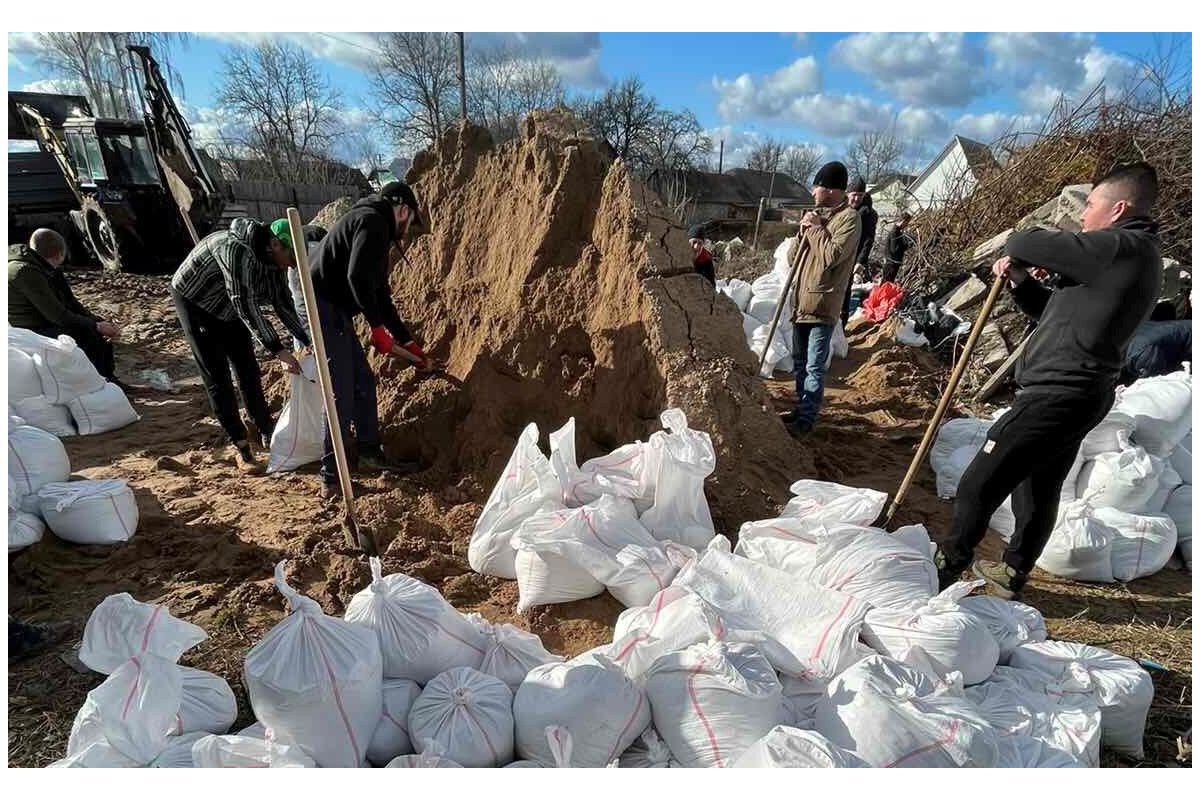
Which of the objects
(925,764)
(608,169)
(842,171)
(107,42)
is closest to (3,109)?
(608,169)

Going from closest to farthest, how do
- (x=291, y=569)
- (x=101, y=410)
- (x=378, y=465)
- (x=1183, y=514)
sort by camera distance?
(x=291, y=569) < (x=1183, y=514) < (x=378, y=465) < (x=101, y=410)

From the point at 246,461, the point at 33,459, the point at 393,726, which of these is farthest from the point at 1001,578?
the point at 33,459

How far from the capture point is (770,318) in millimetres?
6832

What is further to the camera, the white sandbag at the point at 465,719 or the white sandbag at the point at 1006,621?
the white sandbag at the point at 1006,621

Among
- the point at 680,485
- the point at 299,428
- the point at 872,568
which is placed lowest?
the point at 872,568

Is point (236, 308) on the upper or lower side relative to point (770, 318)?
upper

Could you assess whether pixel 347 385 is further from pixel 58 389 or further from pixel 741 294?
pixel 741 294

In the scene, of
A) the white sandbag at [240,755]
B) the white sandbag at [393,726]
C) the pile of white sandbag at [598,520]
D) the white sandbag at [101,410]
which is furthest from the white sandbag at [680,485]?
the white sandbag at [101,410]

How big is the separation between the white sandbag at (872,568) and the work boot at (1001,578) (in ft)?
2.03

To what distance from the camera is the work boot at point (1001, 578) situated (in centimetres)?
277

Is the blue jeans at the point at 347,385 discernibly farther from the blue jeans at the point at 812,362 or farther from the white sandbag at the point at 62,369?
the blue jeans at the point at 812,362

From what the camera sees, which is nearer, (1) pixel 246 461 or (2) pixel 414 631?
(2) pixel 414 631

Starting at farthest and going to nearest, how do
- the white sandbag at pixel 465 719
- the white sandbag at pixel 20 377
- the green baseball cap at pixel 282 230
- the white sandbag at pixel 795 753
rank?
the white sandbag at pixel 20 377 → the green baseball cap at pixel 282 230 → the white sandbag at pixel 465 719 → the white sandbag at pixel 795 753

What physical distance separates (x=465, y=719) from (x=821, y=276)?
338 cm
